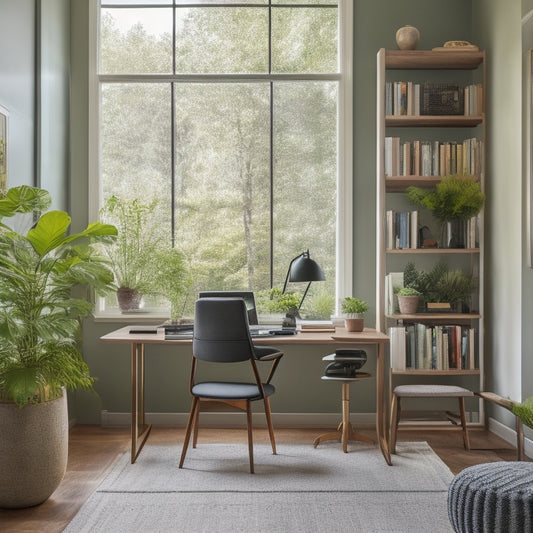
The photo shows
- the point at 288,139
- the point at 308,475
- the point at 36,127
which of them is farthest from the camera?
the point at 288,139

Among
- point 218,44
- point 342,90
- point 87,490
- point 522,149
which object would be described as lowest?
point 87,490

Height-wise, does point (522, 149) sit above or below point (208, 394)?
above

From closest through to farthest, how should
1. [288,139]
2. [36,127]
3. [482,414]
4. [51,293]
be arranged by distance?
[51,293]
[36,127]
[482,414]
[288,139]

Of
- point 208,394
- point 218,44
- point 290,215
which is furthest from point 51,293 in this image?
point 218,44

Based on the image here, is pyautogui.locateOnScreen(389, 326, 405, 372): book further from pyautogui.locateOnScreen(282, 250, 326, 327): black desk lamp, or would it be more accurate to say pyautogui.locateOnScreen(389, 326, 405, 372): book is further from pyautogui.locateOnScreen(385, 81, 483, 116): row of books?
pyautogui.locateOnScreen(385, 81, 483, 116): row of books

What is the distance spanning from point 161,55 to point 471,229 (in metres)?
2.79

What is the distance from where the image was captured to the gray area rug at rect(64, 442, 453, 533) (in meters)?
3.11

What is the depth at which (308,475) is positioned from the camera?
380 cm

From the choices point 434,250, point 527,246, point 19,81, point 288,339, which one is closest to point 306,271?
point 288,339

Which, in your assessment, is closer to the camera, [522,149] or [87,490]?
[87,490]

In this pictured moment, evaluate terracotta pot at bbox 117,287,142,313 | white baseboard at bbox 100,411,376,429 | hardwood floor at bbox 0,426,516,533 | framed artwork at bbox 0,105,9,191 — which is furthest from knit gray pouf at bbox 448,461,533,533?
terracotta pot at bbox 117,287,142,313

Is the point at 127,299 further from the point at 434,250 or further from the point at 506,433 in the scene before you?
the point at 506,433

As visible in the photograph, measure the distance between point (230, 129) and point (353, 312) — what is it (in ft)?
→ 5.86

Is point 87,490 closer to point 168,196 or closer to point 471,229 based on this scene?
point 168,196
